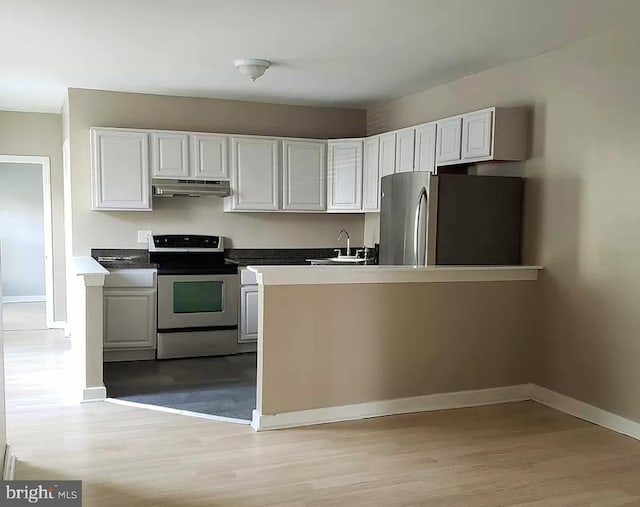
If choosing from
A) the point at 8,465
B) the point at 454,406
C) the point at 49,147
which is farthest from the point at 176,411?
the point at 49,147

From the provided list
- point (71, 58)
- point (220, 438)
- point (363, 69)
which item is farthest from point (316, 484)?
point (71, 58)

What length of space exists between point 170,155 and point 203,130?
0.50 meters

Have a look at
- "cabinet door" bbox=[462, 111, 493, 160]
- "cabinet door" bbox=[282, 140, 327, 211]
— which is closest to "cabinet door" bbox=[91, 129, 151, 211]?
"cabinet door" bbox=[282, 140, 327, 211]

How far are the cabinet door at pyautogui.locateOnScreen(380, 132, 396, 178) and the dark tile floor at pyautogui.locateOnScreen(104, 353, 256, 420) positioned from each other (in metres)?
2.11

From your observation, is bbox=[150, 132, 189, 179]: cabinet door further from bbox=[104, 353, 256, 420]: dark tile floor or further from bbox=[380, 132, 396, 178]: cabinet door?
bbox=[380, 132, 396, 178]: cabinet door

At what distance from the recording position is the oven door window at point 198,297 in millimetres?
5598

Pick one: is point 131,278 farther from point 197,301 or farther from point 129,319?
point 197,301

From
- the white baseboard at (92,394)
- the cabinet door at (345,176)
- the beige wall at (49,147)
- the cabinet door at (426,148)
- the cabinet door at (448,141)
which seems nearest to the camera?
the white baseboard at (92,394)

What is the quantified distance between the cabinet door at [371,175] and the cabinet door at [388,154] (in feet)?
0.23

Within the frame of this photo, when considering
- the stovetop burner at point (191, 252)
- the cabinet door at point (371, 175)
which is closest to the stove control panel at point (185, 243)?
the stovetop burner at point (191, 252)

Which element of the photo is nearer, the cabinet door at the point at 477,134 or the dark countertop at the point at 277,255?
the cabinet door at the point at 477,134

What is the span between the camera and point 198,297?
5668 millimetres

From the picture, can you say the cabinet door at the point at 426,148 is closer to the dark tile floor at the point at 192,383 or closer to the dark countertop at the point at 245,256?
the dark countertop at the point at 245,256

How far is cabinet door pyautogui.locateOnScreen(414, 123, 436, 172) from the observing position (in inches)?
199
